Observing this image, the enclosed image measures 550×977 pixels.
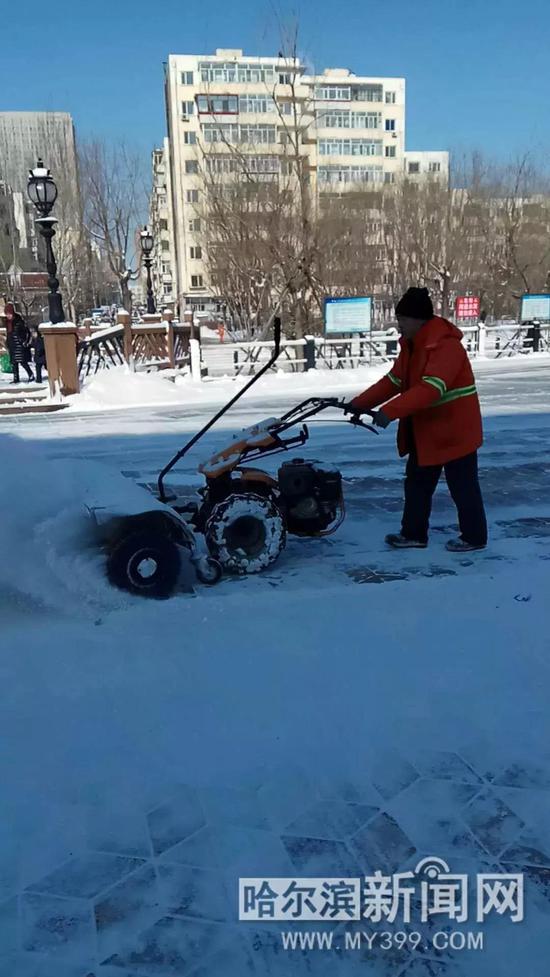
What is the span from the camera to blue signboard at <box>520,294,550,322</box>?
23.2 metres

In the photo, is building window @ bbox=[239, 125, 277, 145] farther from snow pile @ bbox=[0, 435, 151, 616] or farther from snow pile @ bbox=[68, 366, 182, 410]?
snow pile @ bbox=[0, 435, 151, 616]

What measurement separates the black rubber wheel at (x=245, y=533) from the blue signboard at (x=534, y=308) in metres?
21.3

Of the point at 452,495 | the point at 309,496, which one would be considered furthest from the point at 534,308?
the point at 309,496

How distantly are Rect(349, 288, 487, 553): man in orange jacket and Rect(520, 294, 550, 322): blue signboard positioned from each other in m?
20.4

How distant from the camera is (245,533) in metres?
4.35

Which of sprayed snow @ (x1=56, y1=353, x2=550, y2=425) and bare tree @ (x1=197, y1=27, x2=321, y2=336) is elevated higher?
bare tree @ (x1=197, y1=27, x2=321, y2=336)

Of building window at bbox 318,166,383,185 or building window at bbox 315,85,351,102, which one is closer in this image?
building window at bbox 318,166,383,185

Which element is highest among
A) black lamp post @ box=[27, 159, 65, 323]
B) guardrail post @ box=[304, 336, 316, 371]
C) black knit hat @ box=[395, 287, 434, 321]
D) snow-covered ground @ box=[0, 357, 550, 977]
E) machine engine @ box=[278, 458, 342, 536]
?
black lamp post @ box=[27, 159, 65, 323]

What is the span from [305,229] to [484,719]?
23.0m

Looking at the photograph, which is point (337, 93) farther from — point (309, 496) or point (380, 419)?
point (380, 419)

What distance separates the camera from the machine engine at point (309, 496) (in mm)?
Answer: 4469

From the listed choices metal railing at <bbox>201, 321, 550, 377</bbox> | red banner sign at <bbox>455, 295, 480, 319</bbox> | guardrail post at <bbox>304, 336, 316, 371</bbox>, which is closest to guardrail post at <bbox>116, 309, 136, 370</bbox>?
metal railing at <bbox>201, 321, 550, 377</bbox>

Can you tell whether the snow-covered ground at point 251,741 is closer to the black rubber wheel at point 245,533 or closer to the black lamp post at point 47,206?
the black rubber wheel at point 245,533

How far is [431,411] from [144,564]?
1.91m
